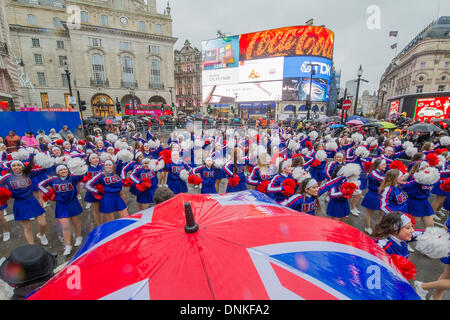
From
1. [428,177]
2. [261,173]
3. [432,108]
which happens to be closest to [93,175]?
[261,173]

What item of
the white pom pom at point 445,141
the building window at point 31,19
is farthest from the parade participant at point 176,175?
the building window at point 31,19

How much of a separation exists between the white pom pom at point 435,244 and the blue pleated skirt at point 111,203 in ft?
17.0

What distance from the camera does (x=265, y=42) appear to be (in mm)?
49719

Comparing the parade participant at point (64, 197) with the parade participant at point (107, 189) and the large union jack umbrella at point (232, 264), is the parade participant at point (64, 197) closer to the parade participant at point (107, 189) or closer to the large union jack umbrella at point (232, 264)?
the parade participant at point (107, 189)

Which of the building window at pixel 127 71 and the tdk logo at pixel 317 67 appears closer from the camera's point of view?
the building window at pixel 127 71

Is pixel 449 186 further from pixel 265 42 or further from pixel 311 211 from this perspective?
pixel 265 42

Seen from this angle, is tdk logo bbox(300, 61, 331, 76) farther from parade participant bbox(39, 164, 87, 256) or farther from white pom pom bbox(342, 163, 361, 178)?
parade participant bbox(39, 164, 87, 256)

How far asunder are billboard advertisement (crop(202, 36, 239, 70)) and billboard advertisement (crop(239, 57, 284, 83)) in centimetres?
284

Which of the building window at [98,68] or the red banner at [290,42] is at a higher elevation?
the red banner at [290,42]

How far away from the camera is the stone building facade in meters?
36.5

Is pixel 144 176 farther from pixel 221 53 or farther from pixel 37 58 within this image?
pixel 221 53

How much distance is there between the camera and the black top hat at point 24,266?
1617 millimetres

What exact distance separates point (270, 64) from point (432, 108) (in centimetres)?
3603
